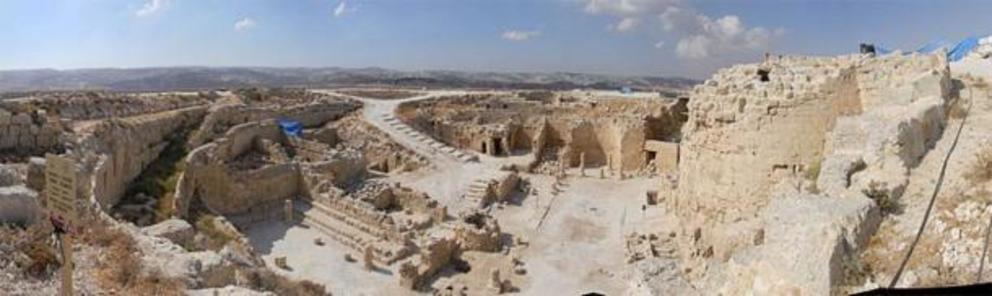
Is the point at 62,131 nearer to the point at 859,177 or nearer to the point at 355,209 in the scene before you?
the point at 355,209

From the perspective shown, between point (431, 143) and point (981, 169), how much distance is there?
22.3m

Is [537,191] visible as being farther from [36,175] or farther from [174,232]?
[36,175]

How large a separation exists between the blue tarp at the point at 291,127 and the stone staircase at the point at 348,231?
727 cm

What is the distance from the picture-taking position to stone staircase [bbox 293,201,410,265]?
16578mm

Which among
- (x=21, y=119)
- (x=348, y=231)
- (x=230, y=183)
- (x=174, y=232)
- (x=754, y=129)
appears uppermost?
(x=754, y=129)

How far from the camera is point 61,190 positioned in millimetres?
5664

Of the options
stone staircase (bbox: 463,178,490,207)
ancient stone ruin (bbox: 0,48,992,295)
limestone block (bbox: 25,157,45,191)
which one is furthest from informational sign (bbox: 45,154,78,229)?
stone staircase (bbox: 463,178,490,207)

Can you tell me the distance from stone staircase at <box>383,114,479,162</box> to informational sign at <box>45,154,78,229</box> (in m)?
21.2

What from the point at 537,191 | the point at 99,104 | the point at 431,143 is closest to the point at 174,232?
the point at 537,191

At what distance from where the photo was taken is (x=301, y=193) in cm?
2078

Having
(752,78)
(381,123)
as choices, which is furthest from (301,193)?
(752,78)

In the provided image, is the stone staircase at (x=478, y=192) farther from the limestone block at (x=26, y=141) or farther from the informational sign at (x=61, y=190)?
the informational sign at (x=61, y=190)

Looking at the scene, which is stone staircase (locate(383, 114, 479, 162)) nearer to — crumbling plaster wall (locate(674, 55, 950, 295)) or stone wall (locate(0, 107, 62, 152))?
crumbling plaster wall (locate(674, 55, 950, 295))

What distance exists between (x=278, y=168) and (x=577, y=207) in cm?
836
